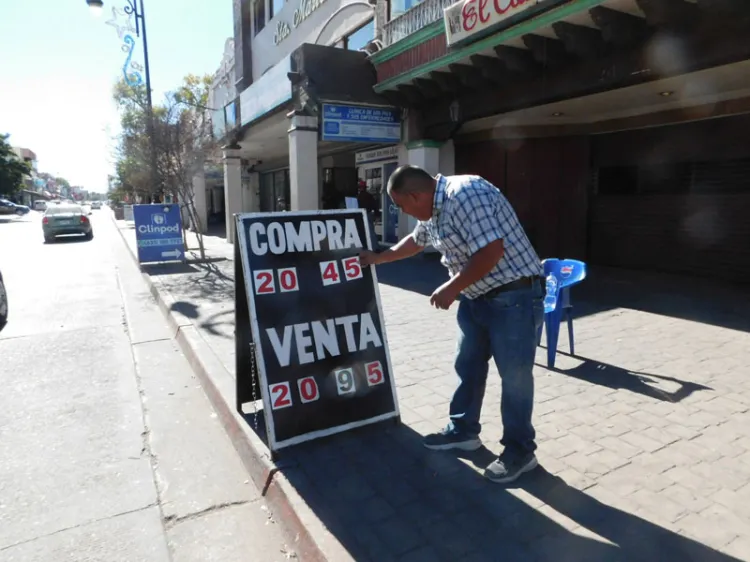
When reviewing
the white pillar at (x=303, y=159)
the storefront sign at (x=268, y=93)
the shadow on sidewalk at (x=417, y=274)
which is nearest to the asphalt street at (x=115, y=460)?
the shadow on sidewalk at (x=417, y=274)

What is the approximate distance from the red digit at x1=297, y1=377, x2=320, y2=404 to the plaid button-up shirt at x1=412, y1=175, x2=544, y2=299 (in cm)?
120

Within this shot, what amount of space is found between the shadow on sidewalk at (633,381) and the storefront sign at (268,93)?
9.06 m

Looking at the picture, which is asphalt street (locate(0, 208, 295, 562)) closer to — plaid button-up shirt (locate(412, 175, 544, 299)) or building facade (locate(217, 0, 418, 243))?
plaid button-up shirt (locate(412, 175, 544, 299))

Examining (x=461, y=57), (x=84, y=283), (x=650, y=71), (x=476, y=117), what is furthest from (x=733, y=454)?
(x=84, y=283)

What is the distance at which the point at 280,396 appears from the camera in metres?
3.22

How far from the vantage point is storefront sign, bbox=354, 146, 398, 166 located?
45.1 feet

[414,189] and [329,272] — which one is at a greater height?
[414,189]

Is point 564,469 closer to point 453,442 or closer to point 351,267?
point 453,442

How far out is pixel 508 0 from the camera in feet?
23.6

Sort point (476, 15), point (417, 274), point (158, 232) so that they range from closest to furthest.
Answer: point (476, 15) < point (417, 274) < point (158, 232)

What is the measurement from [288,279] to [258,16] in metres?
20.9

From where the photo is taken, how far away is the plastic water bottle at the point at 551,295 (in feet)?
15.4

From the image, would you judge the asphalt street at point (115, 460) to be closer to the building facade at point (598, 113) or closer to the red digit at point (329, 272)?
the red digit at point (329, 272)

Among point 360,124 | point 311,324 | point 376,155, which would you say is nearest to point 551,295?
point 311,324
